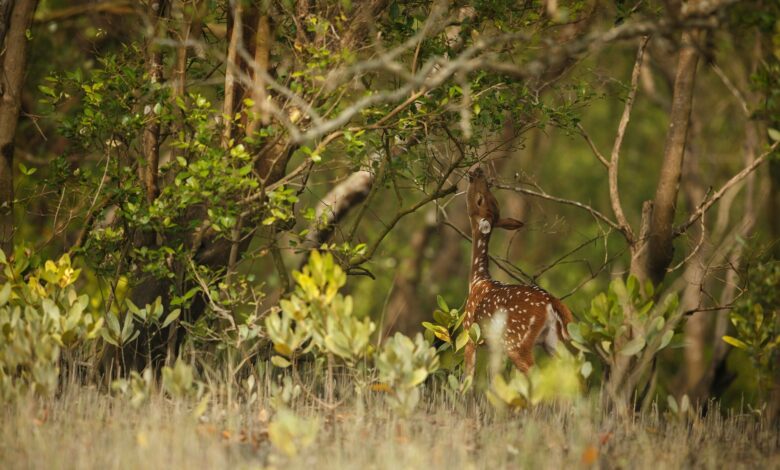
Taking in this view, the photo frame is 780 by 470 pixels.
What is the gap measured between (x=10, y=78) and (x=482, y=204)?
12.5 feet

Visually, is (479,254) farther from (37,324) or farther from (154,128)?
(37,324)

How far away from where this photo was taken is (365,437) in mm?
6020

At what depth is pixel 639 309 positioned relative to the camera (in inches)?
271

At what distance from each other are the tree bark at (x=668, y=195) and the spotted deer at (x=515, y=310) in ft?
3.60

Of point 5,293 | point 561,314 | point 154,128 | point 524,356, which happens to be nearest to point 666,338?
point 561,314

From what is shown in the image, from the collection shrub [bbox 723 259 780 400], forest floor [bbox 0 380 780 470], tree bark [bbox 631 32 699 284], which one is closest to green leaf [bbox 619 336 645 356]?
forest floor [bbox 0 380 780 470]

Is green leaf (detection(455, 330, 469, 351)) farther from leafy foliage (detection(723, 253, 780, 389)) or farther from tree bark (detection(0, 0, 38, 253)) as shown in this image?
tree bark (detection(0, 0, 38, 253))

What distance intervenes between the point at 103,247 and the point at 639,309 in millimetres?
3993

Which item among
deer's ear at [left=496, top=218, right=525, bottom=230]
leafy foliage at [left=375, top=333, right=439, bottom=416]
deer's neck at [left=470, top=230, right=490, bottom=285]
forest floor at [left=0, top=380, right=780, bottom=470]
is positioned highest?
deer's ear at [left=496, top=218, right=525, bottom=230]

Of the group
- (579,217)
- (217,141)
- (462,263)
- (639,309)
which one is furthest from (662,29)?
(579,217)

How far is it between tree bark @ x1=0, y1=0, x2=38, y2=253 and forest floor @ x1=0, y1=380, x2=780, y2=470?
73.1 inches

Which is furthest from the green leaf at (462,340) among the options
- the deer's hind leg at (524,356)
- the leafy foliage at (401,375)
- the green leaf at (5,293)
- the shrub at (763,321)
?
the green leaf at (5,293)

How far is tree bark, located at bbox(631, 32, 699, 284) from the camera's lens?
26.8 ft

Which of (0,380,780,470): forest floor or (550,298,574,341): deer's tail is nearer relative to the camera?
(0,380,780,470): forest floor
